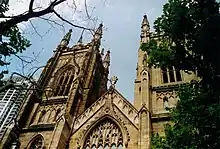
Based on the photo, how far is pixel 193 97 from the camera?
1067cm

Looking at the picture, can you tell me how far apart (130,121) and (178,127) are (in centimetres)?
764

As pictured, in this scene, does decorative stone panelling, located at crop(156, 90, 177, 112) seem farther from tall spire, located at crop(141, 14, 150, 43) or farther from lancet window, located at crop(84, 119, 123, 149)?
tall spire, located at crop(141, 14, 150, 43)

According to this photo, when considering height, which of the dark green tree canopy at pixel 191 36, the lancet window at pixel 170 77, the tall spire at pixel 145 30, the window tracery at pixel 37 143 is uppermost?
the tall spire at pixel 145 30

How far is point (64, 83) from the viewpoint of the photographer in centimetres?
2625

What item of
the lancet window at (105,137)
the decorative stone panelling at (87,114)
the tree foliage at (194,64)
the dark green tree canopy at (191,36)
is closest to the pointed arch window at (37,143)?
the decorative stone panelling at (87,114)

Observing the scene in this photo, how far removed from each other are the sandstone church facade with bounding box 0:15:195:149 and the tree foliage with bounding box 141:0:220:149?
4.96 metres

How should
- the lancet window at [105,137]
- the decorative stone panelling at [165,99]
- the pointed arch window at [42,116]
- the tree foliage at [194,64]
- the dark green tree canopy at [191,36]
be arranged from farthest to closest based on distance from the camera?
the pointed arch window at [42,116], the decorative stone panelling at [165,99], the lancet window at [105,137], the dark green tree canopy at [191,36], the tree foliage at [194,64]

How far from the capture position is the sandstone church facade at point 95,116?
17500 millimetres

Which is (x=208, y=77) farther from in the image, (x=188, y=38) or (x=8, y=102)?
(x=8, y=102)

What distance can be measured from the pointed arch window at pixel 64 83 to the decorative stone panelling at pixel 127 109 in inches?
220

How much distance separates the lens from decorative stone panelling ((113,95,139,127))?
18316mm

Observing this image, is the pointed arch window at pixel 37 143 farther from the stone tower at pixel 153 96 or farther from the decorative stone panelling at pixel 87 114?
the stone tower at pixel 153 96

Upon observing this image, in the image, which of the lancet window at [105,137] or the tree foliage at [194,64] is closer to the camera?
the tree foliage at [194,64]

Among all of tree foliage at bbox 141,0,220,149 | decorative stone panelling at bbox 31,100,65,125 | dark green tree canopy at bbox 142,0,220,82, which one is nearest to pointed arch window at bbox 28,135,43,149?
decorative stone panelling at bbox 31,100,65,125
